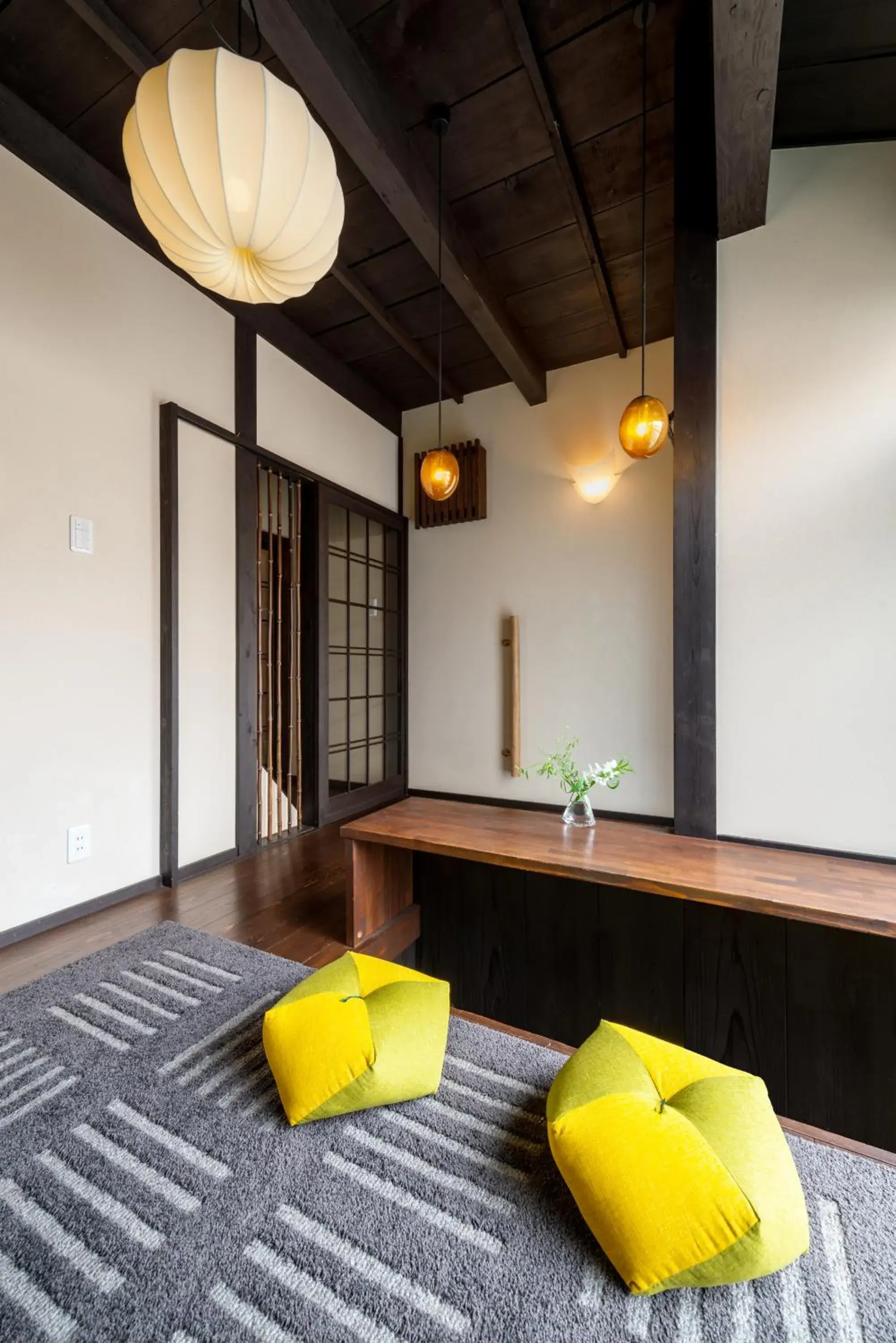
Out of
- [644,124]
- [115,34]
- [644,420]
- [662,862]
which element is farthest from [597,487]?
[115,34]

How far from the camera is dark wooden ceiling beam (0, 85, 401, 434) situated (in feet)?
6.46

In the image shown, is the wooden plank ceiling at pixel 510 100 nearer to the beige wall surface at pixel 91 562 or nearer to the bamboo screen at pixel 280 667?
the beige wall surface at pixel 91 562

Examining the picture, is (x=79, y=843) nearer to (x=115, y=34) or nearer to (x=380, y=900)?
(x=380, y=900)

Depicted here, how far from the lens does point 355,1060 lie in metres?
1.00

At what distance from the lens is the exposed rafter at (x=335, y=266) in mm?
1706

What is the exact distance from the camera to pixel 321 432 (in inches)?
138

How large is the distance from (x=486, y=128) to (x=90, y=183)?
1.58 m

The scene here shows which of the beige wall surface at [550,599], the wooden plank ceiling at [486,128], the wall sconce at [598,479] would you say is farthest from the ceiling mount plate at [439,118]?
the wall sconce at [598,479]

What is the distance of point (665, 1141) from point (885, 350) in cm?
254

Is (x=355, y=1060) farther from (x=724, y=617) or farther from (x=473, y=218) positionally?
(x=473, y=218)

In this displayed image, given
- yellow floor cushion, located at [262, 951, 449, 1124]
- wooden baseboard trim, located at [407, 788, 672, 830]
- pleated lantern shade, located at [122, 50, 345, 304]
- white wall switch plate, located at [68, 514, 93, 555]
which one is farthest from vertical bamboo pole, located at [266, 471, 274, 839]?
yellow floor cushion, located at [262, 951, 449, 1124]

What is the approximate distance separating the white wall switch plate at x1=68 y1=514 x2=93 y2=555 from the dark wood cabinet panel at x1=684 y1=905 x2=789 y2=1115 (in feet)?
8.32

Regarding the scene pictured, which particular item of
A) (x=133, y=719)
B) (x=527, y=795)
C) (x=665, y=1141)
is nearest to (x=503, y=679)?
(x=527, y=795)

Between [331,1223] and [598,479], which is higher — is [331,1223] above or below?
below
